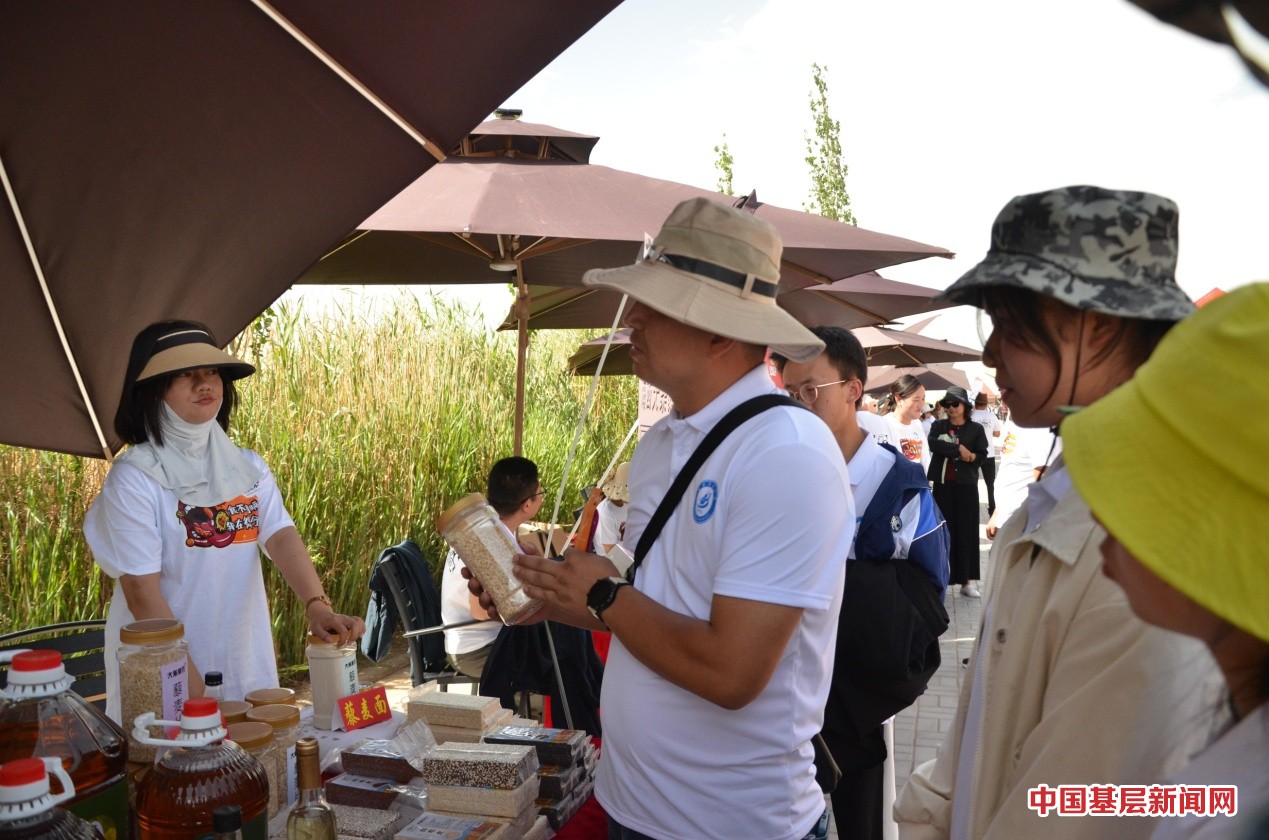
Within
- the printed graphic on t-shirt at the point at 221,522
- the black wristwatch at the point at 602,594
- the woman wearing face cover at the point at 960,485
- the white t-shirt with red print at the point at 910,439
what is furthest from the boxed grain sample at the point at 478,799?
the woman wearing face cover at the point at 960,485

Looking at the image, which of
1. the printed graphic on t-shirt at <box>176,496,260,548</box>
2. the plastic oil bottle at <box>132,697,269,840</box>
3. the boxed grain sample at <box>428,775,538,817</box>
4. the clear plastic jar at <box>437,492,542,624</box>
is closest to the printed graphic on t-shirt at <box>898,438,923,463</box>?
the printed graphic on t-shirt at <box>176,496,260,548</box>

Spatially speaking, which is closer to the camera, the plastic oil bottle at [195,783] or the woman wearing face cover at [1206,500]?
the woman wearing face cover at [1206,500]

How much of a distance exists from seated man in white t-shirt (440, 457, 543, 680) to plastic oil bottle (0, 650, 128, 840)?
277 centimetres

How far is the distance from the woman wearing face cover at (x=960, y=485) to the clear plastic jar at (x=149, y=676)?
915cm

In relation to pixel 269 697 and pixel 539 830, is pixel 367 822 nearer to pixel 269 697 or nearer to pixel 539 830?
pixel 539 830

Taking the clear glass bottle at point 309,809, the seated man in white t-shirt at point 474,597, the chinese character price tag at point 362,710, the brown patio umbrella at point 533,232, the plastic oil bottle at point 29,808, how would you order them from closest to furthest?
the plastic oil bottle at point 29,808
the clear glass bottle at point 309,809
the chinese character price tag at point 362,710
the brown patio umbrella at point 533,232
the seated man in white t-shirt at point 474,597

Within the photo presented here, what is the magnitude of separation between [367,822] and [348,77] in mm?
1687

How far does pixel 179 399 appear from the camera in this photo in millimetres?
2785

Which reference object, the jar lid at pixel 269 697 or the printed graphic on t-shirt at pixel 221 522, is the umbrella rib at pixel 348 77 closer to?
the printed graphic on t-shirt at pixel 221 522

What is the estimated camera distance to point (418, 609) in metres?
4.70

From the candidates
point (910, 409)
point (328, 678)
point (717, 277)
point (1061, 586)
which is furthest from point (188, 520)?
point (910, 409)

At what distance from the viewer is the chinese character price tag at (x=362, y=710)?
8.09 ft

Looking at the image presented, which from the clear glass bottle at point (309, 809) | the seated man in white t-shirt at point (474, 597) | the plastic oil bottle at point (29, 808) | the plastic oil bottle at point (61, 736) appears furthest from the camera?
the seated man in white t-shirt at point (474, 597)

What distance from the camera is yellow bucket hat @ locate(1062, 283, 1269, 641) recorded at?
0.65 m
